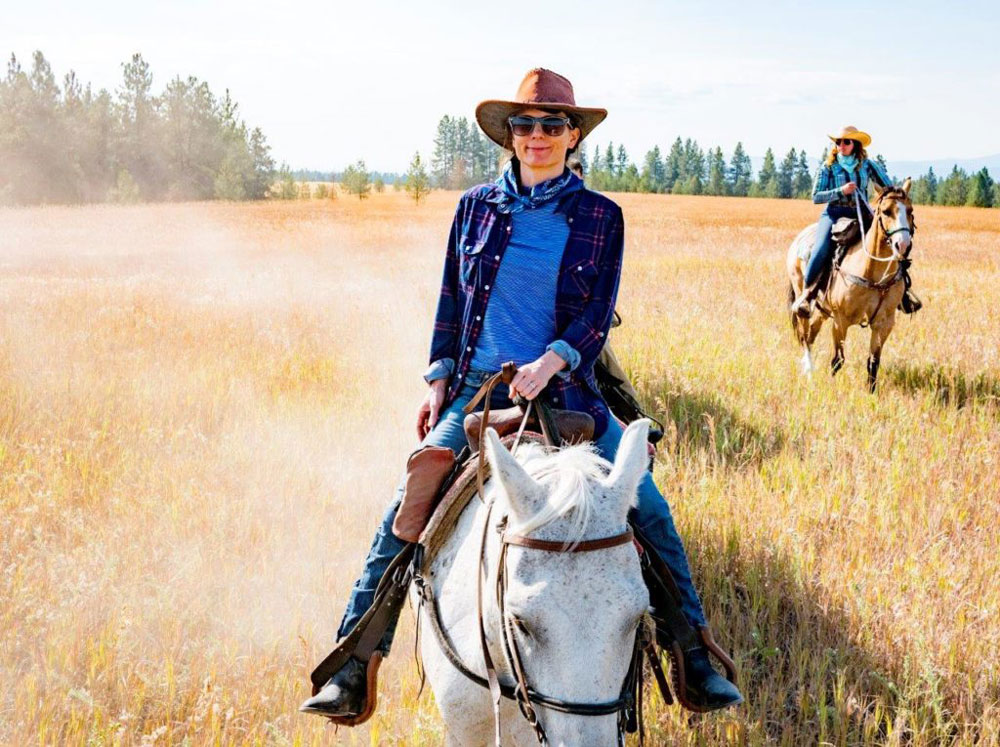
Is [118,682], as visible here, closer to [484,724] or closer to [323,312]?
[484,724]

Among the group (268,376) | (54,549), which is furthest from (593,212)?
(268,376)

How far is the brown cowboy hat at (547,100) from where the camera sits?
300cm

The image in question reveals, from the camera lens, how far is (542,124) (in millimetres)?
2988

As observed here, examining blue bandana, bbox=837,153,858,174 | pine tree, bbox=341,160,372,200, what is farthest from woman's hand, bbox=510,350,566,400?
pine tree, bbox=341,160,372,200

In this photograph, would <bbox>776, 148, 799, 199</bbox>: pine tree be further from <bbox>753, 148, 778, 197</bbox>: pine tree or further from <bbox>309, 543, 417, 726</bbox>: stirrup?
<bbox>309, 543, 417, 726</bbox>: stirrup

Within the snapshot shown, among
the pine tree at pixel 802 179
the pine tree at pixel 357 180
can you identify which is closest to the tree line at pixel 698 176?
the pine tree at pixel 802 179

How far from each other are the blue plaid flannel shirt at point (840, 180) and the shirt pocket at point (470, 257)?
303 inches

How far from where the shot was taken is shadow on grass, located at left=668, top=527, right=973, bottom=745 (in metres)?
3.33

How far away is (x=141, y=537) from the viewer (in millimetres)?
4797

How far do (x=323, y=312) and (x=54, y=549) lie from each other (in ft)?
24.8

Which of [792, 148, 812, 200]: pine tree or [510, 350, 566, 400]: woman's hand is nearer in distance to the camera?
[510, 350, 566, 400]: woman's hand

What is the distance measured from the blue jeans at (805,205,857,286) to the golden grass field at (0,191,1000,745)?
1.16 m

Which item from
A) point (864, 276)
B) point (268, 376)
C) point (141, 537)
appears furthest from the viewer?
point (864, 276)

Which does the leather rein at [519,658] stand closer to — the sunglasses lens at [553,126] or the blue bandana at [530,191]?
the blue bandana at [530,191]
